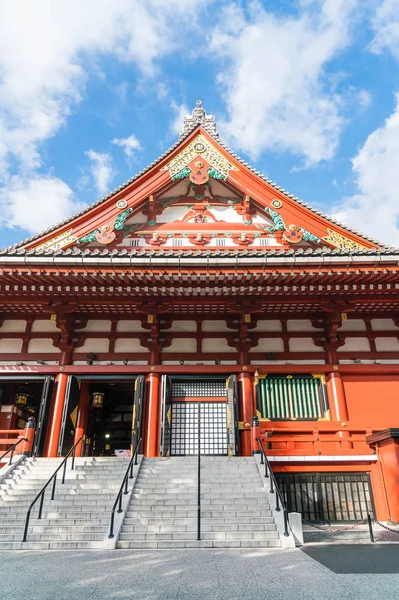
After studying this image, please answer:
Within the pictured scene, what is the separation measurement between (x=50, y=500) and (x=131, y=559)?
133 inches

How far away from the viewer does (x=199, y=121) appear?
15430mm

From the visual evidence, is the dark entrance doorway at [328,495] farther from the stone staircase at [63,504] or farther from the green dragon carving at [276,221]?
the green dragon carving at [276,221]

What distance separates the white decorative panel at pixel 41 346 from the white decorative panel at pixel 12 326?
2.23ft

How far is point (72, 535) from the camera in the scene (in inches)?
286

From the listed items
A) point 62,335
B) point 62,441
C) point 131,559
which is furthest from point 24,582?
point 62,335

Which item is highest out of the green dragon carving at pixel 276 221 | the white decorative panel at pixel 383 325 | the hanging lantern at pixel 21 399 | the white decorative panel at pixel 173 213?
the white decorative panel at pixel 173 213

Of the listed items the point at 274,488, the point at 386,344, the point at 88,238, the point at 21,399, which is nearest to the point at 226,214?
the point at 88,238

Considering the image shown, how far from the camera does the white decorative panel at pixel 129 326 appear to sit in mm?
12922

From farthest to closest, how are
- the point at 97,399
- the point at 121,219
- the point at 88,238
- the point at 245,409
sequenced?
the point at 97,399, the point at 121,219, the point at 88,238, the point at 245,409

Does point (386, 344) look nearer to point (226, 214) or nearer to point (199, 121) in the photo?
point (226, 214)

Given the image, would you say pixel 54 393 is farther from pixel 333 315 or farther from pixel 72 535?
pixel 333 315

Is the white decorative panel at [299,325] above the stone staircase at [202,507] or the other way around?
above

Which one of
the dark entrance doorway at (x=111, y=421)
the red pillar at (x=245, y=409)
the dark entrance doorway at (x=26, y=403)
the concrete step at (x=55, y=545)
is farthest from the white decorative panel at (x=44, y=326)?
the concrete step at (x=55, y=545)

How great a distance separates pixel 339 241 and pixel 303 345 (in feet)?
12.8
